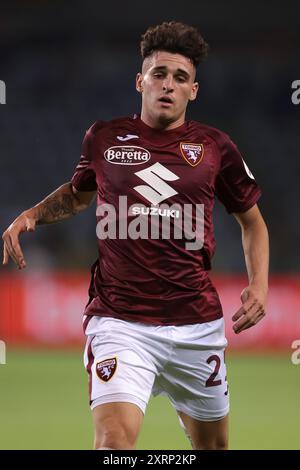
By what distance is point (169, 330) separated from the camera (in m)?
4.68

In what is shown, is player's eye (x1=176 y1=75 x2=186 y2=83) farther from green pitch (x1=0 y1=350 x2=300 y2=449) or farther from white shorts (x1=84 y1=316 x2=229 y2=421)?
green pitch (x1=0 y1=350 x2=300 y2=449)

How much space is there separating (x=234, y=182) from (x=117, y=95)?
14902mm

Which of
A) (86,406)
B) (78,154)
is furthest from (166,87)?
(78,154)

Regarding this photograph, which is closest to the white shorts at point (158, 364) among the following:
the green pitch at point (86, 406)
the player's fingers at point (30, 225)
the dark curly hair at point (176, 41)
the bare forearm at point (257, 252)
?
the bare forearm at point (257, 252)

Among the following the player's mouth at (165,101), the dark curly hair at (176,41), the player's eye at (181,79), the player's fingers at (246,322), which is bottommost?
the player's fingers at (246,322)

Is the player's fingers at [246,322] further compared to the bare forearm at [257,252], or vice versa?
the bare forearm at [257,252]

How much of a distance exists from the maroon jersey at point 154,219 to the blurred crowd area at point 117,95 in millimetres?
11432

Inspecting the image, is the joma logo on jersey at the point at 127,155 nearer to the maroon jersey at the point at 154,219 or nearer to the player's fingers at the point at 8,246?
the maroon jersey at the point at 154,219

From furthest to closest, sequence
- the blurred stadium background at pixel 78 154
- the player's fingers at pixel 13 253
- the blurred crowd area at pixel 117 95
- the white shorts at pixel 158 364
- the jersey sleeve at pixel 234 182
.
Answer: the blurred crowd area at pixel 117 95
the blurred stadium background at pixel 78 154
the jersey sleeve at pixel 234 182
the player's fingers at pixel 13 253
the white shorts at pixel 158 364

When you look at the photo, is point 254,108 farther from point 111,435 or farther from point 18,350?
point 111,435

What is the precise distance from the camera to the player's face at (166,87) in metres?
4.79

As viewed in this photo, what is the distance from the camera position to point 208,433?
4.93 metres

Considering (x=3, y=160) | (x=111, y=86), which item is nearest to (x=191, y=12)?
(x=111, y=86)

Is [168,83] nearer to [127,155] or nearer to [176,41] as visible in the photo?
[176,41]
